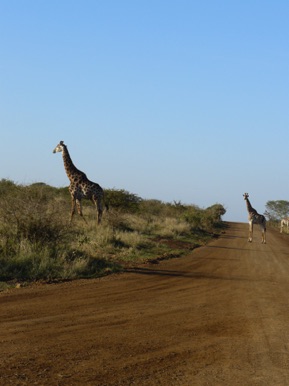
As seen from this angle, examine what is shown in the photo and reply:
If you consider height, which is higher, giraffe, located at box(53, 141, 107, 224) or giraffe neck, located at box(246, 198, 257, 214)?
giraffe, located at box(53, 141, 107, 224)

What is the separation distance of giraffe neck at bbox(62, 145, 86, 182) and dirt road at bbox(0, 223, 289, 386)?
42.6 ft

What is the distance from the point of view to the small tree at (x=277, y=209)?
270 feet

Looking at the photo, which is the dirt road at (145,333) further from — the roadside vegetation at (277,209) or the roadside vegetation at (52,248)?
the roadside vegetation at (277,209)

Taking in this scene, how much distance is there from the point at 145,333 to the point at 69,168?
18362 millimetres

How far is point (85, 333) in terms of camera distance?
7035 mm

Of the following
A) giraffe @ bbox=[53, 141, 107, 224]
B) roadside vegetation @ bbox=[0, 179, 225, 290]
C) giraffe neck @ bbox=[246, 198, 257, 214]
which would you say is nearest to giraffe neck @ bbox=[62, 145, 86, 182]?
giraffe @ bbox=[53, 141, 107, 224]

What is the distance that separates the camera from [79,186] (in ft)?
79.6

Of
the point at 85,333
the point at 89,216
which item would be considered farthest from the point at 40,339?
the point at 89,216

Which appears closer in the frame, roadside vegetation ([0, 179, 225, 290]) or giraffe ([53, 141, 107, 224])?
roadside vegetation ([0, 179, 225, 290])

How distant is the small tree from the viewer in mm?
82294

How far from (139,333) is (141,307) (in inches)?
72.0

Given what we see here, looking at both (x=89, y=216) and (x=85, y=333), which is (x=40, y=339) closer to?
(x=85, y=333)

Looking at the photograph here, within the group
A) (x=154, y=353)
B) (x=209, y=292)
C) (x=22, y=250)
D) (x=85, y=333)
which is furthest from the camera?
(x=22, y=250)

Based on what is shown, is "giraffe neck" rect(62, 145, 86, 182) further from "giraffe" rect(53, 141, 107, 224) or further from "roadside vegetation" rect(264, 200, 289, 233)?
"roadside vegetation" rect(264, 200, 289, 233)
